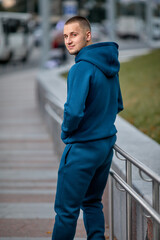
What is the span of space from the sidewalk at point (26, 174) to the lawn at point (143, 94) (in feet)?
4.82

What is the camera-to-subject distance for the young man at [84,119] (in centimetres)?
281

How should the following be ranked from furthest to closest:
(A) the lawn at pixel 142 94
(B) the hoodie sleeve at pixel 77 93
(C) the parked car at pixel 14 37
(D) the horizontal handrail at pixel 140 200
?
(C) the parked car at pixel 14 37, (A) the lawn at pixel 142 94, (B) the hoodie sleeve at pixel 77 93, (D) the horizontal handrail at pixel 140 200

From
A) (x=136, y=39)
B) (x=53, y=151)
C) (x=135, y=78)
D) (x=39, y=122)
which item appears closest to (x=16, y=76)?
(x=135, y=78)

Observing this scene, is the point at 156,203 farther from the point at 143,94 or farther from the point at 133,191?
the point at 143,94

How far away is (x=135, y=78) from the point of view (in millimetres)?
14414

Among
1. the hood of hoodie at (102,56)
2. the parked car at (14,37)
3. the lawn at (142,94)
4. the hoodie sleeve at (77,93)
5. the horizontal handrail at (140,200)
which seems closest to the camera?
the horizontal handrail at (140,200)

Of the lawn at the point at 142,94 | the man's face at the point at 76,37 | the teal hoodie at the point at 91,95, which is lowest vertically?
the lawn at the point at 142,94

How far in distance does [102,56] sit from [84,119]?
378mm

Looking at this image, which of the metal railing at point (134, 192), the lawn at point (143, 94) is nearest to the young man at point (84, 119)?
the metal railing at point (134, 192)

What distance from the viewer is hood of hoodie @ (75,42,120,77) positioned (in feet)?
9.37

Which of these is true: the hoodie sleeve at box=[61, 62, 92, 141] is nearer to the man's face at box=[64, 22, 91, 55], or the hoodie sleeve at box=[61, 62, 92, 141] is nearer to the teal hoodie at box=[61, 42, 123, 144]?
the teal hoodie at box=[61, 42, 123, 144]

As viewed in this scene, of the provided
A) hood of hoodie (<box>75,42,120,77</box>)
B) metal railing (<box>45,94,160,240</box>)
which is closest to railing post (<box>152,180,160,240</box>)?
metal railing (<box>45,94,160,240</box>)

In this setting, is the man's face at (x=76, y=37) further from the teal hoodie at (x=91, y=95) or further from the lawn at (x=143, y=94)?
the lawn at (x=143, y=94)

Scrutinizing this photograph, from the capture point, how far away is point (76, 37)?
114 inches
